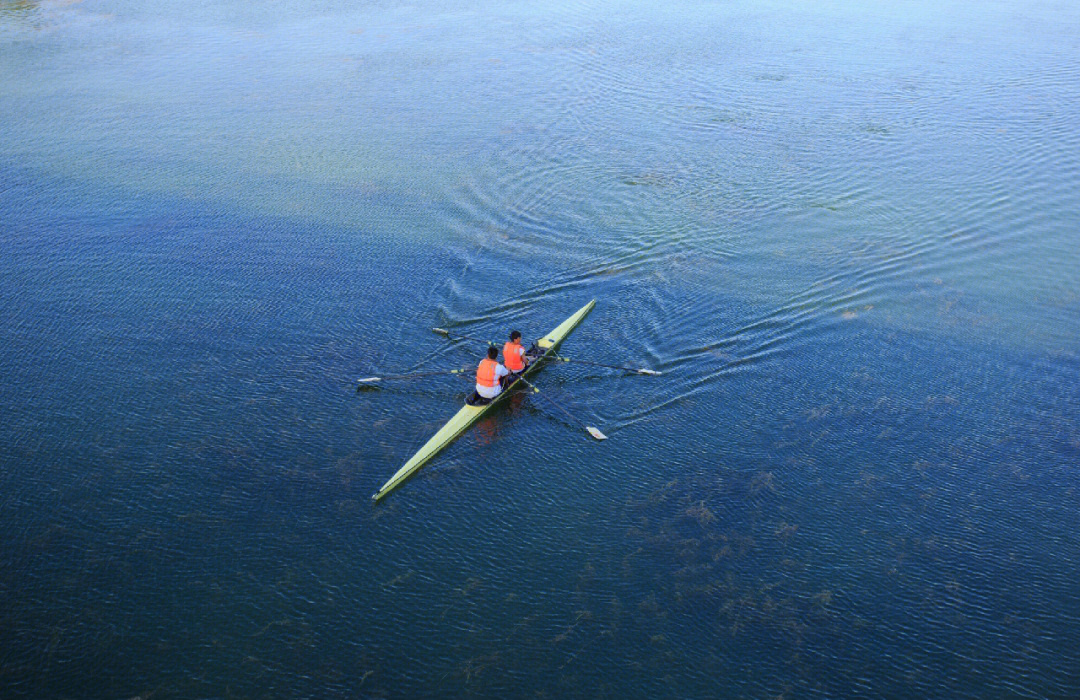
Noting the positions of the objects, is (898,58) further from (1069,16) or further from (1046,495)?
(1046,495)

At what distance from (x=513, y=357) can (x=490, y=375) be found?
0.49m

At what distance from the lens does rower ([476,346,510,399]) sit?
34.8ft

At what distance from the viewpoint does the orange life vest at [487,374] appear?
1059 cm

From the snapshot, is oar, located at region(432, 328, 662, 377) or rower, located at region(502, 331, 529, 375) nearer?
rower, located at region(502, 331, 529, 375)

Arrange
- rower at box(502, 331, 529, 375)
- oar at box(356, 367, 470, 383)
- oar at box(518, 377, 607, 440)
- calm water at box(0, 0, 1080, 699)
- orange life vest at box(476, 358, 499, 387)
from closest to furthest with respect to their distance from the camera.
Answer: calm water at box(0, 0, 1080, 699) → oar at box(518, 377, 607, 440) → orange life vest at box(476, 358, 499, 387) → rower at box(502, 331, 529, 375) → oar at box(356, 367, 470, 383)

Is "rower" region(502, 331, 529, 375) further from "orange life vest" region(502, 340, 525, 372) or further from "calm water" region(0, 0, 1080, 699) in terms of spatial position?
"calm water" region(0, 0, 1080, 699)

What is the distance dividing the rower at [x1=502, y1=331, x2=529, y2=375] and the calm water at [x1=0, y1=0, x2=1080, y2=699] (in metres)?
0.56

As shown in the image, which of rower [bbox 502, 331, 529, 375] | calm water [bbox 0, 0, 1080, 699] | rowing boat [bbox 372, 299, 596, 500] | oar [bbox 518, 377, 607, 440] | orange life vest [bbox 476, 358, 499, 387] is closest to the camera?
calm water [bbox 0, 0, 1080, 699]

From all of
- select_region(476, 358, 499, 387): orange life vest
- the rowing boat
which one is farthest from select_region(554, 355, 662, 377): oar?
select_region(476, 358, 499, 387): orange life vest

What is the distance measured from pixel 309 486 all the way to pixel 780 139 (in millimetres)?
12621

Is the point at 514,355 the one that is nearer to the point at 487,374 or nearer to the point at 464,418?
the point at 487,374

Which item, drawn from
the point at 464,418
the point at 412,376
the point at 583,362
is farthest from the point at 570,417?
the point at 412,376

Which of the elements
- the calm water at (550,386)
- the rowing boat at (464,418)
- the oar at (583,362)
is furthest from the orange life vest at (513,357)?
the calm water at (550,386)

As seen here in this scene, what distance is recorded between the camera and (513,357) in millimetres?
10961
